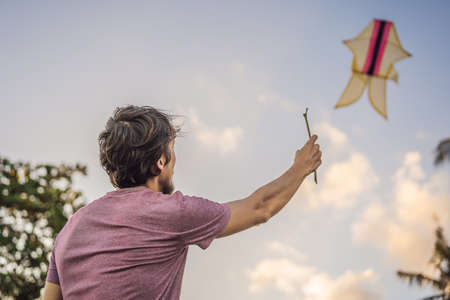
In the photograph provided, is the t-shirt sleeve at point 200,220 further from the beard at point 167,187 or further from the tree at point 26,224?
the tree at point 26,224

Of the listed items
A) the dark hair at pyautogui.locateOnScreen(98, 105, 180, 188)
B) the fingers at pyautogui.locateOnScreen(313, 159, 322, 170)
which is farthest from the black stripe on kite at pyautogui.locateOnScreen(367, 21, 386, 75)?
the dark hair at pyautogui.locateOnScreen(98, 105, 180, 188)

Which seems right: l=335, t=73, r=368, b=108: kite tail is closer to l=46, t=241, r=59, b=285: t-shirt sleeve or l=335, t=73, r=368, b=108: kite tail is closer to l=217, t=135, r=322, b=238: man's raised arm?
l=217, t=135, r=322, b=238: man's raised arm

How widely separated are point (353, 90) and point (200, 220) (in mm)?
1953

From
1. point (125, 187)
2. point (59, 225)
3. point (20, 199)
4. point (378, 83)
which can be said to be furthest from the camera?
point (59, 225)

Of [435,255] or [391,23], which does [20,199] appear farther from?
[435,255]

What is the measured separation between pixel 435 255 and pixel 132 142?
18049 mm

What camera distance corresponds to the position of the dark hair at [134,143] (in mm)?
2023

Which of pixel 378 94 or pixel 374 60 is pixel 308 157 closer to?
pixel 378 94

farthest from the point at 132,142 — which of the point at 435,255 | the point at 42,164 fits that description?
the point at 435,255

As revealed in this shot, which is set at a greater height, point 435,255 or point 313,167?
point 435,255

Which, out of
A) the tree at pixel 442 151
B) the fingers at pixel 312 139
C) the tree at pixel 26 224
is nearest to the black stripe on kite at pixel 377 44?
the fingers at pixel 312 139

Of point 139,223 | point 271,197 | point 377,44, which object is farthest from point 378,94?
point 139,223

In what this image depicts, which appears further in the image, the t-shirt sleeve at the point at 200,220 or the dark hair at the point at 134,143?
the dark hair at the point at 134,143

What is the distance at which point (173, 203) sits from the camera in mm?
1900
